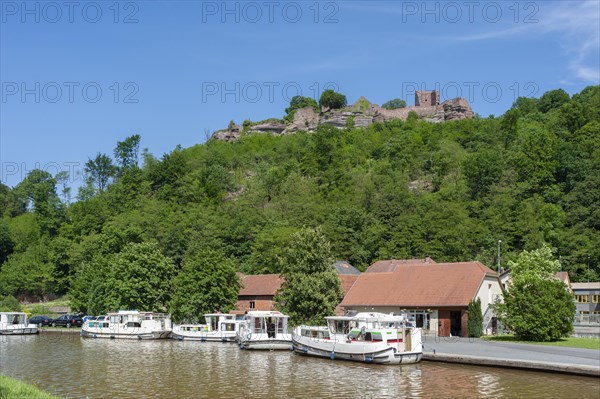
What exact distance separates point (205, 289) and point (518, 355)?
4001cm

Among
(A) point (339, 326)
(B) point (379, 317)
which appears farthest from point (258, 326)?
(B) point (379, 317)

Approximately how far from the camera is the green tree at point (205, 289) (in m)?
71.8

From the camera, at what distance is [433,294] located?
5931 centimetres

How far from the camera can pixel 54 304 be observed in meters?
116

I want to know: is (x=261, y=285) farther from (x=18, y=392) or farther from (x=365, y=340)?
(x=18, y=392)

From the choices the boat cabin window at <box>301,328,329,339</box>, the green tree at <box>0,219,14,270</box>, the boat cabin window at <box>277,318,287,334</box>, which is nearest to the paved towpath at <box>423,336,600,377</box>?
the boat cabin window at <box>301,328,329,339</box>

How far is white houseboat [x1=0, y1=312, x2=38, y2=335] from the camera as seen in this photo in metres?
77.4

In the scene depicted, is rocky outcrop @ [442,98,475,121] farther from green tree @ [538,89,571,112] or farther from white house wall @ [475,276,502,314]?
white house wall @ [475,276,502,314]

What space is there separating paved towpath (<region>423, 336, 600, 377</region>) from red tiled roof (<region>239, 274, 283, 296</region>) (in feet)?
110

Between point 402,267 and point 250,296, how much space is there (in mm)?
23995

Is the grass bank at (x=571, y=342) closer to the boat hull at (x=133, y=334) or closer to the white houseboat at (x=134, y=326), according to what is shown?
the boat hull at (x=133, y=334)

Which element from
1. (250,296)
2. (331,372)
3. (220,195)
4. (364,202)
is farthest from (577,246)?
(220,195)

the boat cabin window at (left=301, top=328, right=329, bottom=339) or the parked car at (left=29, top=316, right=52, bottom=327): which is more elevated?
the boat cabin window at (left=301, top=328, right=329, bottom=339)

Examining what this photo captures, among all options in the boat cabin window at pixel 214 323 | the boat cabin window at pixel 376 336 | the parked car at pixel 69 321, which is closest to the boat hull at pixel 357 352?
the boat cabin window at pixel 376 336
